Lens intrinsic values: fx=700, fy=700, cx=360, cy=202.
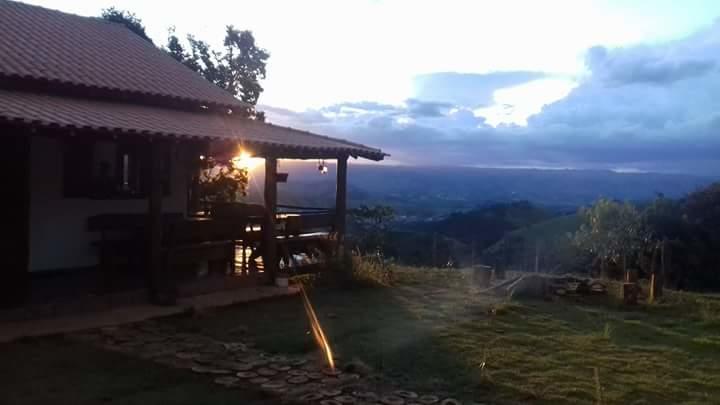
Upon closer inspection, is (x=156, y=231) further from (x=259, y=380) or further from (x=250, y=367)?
(x=259, y=380)

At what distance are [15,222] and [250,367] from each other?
4190 mm

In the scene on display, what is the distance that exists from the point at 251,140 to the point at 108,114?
2.05 m

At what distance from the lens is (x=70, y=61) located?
39.4ft

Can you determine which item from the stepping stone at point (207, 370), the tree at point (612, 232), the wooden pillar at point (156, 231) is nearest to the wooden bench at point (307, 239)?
the wooden pillar at point (156, 231)

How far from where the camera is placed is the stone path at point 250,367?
5871 mm

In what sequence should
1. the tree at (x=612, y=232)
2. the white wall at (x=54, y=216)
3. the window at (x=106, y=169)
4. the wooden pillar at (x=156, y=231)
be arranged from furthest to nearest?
the tree at (x=612, y=232), the window at (x=106, y=169), the white wall at (x=54, y=216), the wooden pillar at (x=156, y=231)

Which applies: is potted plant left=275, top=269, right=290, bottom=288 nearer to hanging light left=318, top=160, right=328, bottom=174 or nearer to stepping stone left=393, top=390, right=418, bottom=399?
hanging light left=318, top=160, right=328, bottom=174

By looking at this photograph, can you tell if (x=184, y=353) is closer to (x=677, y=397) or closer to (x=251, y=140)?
(x=251, y=140)

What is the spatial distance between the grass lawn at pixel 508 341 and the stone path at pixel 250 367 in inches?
14.0

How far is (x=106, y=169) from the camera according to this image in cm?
1145

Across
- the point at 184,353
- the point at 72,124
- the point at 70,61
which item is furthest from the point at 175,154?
the point at 184,353

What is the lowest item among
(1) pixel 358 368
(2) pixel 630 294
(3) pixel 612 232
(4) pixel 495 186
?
(1) pixel 358 368

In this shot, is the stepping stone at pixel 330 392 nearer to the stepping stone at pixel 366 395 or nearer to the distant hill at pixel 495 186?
the stepping stone at pixel 366 395

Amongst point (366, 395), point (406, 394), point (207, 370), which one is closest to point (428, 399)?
point (406, 394)
